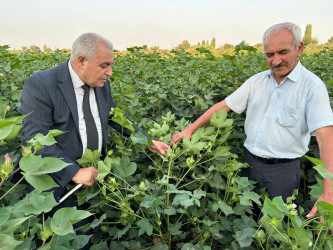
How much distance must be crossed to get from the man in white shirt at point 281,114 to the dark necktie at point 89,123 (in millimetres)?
Result: 508

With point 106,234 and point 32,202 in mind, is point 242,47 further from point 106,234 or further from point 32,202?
point 32,202

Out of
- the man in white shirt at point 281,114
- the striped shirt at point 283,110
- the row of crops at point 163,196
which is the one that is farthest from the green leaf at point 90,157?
the striped shirt at point 283,110

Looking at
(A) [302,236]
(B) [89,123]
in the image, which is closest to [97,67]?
(B) [89,123]

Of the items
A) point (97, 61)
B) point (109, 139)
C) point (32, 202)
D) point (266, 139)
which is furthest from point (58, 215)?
point (266, 139)

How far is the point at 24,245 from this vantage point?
119cm

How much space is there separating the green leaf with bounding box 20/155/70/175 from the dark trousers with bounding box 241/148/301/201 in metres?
1.73

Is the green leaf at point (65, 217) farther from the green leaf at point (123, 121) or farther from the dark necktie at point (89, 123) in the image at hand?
the dark necktie at point (89, 123)

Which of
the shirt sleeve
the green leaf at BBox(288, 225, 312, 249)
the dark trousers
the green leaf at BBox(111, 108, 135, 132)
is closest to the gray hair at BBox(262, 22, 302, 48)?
the shirt sleeve

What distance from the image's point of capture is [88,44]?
84.4 inches

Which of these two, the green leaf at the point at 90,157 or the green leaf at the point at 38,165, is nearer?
the green leaf at the point at 38,165

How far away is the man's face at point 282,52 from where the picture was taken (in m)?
2.30

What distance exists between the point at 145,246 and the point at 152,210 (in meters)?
0.49

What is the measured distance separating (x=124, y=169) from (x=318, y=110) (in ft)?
4.18

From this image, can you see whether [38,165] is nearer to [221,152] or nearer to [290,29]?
[221,152]
